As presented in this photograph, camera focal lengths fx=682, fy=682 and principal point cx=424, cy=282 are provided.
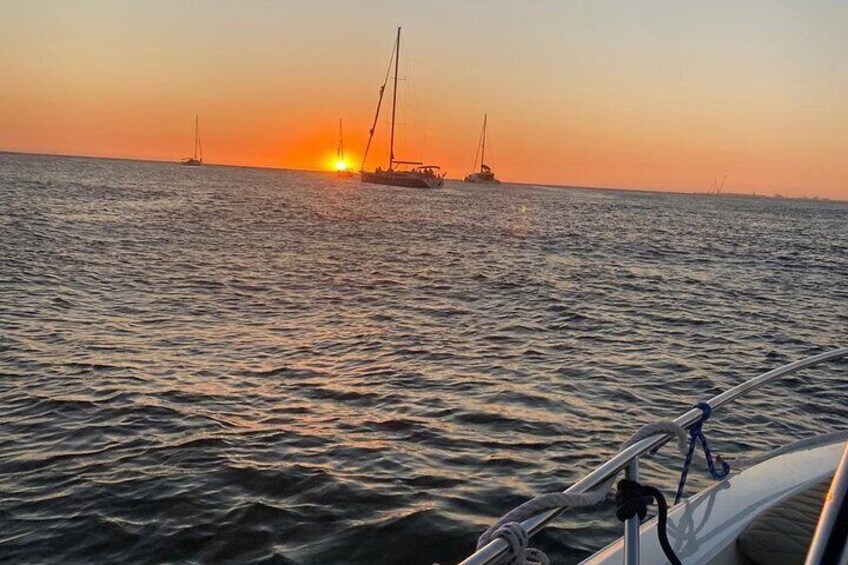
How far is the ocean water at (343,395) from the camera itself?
5.96m

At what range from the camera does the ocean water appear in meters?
5.96

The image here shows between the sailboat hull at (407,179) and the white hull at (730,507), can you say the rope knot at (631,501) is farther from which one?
the sailboat hull at (407,179)

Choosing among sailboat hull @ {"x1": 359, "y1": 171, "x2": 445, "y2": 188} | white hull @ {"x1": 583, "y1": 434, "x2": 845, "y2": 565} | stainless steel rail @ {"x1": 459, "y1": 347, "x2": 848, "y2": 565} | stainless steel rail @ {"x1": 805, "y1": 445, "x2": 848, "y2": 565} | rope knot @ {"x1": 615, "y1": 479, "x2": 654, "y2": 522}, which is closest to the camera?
stainless steel rail @ {"x1": 805, "y1": 445, "x2": 848, "y2": 565}

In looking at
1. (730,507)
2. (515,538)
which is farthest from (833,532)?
(730,507)

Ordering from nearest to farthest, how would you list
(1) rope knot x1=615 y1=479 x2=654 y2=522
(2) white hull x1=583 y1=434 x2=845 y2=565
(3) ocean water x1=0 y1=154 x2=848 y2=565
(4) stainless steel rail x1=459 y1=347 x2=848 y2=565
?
1. (4) stainless steel rail x1=459 y1=347 x2=848 y2=565
2. (1) rope knot x1=615 y1=479 x2=654 y2=522
3. (2) white hull x1=583 y1=434 x2=845 y2=565
4. (3) ocean water x1=0 y1=154 x2=848 y2=565

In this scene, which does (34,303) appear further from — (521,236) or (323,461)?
(521,236)

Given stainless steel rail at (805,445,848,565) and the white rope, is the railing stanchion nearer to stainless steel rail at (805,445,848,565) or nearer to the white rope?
the white rope

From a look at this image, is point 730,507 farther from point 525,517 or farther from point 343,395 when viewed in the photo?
point 343,395

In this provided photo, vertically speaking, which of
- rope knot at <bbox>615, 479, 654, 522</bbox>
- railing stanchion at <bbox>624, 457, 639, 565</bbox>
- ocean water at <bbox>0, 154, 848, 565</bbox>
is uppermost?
rope knot at <bbox>615, 479, 654, 522</bbox>

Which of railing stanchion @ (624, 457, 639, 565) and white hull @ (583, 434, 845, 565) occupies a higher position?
railing stanchion @ (624, 457, 639, 565)

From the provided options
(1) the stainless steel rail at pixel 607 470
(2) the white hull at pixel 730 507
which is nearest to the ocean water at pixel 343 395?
(2) the white hull at pixel 730 507

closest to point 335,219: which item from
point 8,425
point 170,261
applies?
point 170,261

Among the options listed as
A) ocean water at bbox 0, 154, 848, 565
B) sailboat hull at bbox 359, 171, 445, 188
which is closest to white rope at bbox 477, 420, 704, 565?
ocean water at bbox 0, 154, 848, 565

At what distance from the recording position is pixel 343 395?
9477 mm
